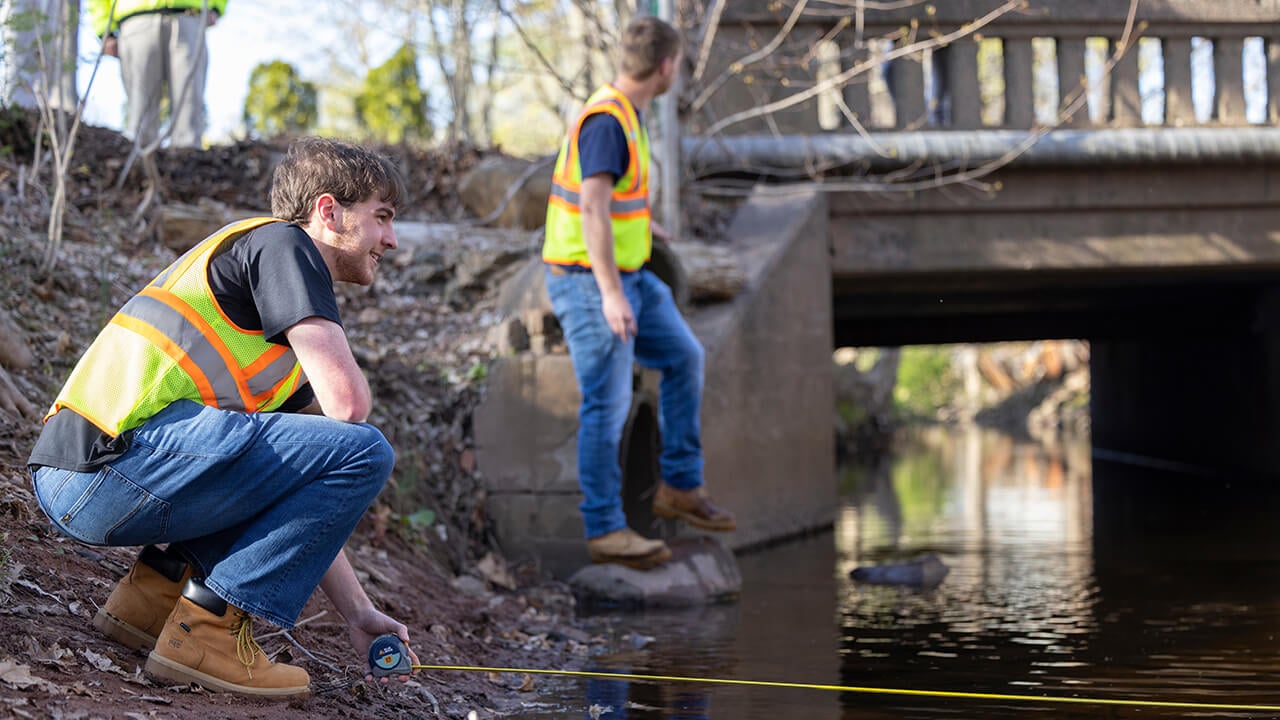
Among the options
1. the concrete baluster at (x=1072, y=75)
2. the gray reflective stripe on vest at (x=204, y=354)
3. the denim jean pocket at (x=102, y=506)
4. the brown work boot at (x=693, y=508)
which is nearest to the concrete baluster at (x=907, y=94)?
the concrete baluster at (x=1072, y=75)

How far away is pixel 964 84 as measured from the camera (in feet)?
32.6

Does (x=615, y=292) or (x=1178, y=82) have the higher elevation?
(x=1178, y=82)

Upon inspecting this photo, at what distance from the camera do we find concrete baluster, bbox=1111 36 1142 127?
10.1 metres

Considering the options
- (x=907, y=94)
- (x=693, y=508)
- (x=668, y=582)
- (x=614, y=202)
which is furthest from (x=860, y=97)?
(x=668, y=582)

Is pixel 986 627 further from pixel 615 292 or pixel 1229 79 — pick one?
pixel 1229 79

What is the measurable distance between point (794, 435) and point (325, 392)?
6.25m

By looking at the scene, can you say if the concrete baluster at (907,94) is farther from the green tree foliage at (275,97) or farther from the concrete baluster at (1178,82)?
the green tree foliage at (275,97)

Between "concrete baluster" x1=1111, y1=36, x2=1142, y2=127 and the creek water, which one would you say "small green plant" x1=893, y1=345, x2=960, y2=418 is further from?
the creek water

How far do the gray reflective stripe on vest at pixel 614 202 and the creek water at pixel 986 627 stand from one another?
1.80 metres

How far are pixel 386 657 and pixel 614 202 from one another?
2908 millimetres

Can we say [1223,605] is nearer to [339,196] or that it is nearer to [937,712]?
[937,712]

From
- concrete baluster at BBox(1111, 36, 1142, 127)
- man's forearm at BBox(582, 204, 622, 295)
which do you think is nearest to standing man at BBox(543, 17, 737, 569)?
man's forearm at BBox(582, 204, 622, 295)

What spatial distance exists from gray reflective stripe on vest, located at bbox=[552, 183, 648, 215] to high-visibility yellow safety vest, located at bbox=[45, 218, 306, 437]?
2.78 meters

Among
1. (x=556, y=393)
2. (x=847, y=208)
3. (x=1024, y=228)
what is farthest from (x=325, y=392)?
(x=1024, y=228)
